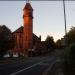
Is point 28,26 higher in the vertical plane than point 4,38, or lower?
higher

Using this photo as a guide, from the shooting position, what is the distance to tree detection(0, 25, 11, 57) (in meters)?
71.4

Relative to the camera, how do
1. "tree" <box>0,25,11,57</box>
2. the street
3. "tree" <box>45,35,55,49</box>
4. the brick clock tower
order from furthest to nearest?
"tree" <box>45,35,55,49</box>
the brick clock tower
"tree" <box>0,25,11,57</box>
the street

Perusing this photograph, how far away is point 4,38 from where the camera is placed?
72.5m

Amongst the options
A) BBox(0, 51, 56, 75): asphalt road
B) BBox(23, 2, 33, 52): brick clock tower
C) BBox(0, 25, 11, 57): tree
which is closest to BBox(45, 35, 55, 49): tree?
BBox(23, 2, 33, 52): brick clock tower

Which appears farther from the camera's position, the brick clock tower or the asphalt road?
the brick clock tower

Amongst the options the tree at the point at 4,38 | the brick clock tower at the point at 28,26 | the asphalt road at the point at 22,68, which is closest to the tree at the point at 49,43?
the brick clock tower at the point at 28,26

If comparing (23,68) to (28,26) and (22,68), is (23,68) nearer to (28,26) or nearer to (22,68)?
(22,68)

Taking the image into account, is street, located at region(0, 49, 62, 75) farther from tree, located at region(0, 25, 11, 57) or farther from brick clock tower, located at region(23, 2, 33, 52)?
brick clock tower, located at region(23, 2, 33, 52)

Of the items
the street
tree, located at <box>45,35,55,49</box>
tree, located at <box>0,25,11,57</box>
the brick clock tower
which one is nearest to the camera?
the street

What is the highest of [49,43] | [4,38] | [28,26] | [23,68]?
[28,26]

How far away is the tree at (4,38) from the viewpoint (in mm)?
71381

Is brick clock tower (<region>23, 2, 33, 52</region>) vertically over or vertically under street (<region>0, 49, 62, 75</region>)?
over

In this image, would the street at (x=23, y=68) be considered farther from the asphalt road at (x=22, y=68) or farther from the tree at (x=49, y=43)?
the tree at (x=49, y=43)

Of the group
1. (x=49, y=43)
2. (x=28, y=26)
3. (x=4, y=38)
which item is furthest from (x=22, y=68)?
(x=49, y=43)
